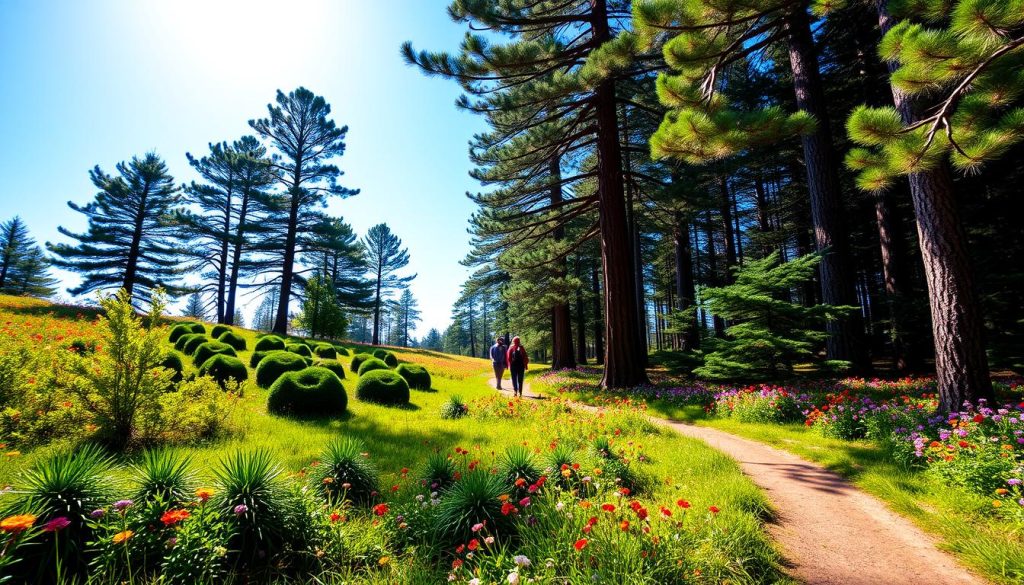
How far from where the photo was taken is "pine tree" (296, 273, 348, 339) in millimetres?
26531

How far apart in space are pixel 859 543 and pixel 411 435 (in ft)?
17.0

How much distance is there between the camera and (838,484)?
12.1 feet

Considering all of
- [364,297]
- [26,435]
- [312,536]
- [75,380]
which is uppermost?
[364,297]

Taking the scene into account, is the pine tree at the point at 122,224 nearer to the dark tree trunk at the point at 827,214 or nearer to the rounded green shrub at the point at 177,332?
the rounded green shrub at the point at 177,332

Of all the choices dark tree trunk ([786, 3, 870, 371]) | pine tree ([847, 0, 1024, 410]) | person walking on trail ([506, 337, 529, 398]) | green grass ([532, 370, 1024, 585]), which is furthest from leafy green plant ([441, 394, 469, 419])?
dark tree trunk ([786, 3, 870, 371])

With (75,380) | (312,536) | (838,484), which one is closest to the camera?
(312,536)

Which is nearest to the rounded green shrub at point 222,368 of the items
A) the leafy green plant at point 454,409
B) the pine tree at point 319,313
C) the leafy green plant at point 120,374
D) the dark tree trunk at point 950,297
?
the leafy green plant at point 120,374

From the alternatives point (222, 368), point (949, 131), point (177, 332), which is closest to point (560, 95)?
point (949, 131)

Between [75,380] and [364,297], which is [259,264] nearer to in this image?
[364,297]

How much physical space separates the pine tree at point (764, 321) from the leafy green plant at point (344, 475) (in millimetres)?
7810

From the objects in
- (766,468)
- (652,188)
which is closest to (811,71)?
(652,188)

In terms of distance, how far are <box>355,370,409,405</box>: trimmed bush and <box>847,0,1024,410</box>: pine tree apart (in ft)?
29.1

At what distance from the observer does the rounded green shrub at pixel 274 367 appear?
27.4 ft

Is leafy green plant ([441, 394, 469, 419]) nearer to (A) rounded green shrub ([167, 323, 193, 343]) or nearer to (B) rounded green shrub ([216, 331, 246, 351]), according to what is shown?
(B) rounded green shrub ([216, 331, 246, 351])
